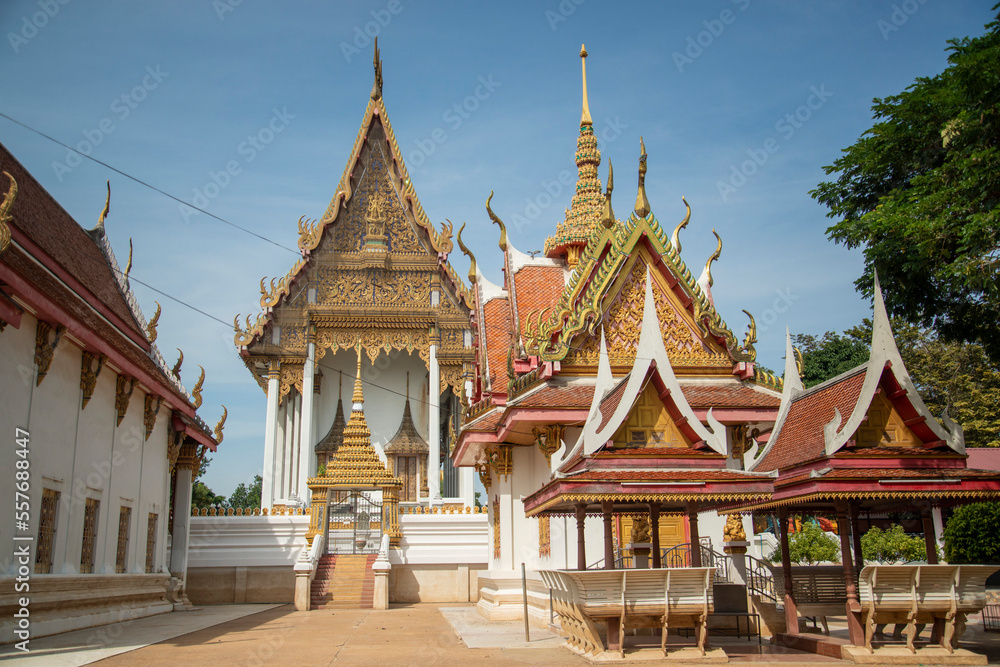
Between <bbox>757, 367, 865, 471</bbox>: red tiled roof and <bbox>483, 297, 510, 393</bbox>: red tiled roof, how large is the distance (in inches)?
217

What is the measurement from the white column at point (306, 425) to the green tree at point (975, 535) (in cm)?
1625

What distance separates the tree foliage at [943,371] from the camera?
2869 centimetres

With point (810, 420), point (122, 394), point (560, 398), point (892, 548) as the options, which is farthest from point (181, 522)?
point (892, 548)

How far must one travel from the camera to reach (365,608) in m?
16.9

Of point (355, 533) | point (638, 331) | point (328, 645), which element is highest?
point (638, 331)

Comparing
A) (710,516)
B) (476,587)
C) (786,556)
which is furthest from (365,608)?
(786,556)

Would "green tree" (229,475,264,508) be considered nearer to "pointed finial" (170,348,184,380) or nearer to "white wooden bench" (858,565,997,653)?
"pointed finial" (170,348,184,380)

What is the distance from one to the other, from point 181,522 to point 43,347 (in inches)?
346

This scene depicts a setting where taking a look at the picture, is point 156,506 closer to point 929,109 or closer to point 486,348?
point 486,348

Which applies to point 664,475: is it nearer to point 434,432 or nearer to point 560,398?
point 560,398

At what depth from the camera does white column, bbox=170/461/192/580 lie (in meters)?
17.9

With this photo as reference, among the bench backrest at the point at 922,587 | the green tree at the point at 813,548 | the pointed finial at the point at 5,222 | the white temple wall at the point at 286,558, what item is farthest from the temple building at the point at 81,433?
the green tree at the point at 813,548

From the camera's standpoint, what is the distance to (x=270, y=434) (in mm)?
23578

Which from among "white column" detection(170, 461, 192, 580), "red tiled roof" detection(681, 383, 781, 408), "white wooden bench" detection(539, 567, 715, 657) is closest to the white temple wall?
"white column" detection(170, 461, 192, 580)
